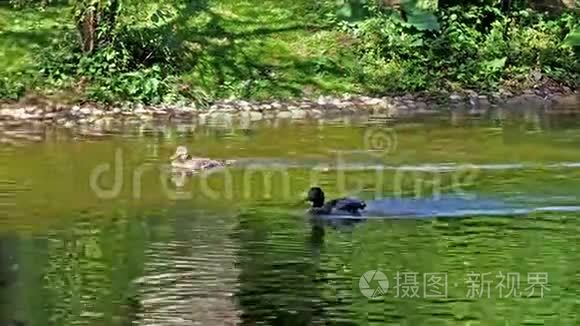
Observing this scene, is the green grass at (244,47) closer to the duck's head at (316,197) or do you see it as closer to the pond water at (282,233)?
the pond water at (282,233)

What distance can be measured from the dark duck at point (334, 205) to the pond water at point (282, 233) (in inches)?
9.2

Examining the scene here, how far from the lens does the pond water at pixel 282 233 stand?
12.2m

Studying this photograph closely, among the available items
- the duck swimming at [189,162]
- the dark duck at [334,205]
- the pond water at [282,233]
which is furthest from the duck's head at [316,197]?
the duck swimming at [189,162]

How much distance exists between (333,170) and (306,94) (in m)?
8.23

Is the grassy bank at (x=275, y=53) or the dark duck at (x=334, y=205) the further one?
the grassy bank at (x=275, y=53)

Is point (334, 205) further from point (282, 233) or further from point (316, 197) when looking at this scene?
point (282, 233)

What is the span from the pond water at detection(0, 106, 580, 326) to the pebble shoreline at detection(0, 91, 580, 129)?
1.64 m

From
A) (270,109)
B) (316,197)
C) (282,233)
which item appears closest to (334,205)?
(316,197)

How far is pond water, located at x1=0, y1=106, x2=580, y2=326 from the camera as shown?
1218cm

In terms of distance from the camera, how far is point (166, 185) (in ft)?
63.1

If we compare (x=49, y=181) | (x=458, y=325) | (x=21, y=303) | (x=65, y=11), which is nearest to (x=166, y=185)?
(x=49, y=181)

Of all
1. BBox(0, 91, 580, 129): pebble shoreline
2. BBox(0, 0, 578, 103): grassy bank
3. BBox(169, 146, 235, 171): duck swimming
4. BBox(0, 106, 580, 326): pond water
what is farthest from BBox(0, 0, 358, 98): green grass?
BBox(169, 146, 235, 171): duck swimming

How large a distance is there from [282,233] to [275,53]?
1523cm

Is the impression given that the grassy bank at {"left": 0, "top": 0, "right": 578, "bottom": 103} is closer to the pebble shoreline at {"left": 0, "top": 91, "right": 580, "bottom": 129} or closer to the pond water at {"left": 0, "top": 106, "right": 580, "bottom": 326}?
the pebble shoreline at {"left": 0, "top": 91, "right": 580, "bottom": 129}
